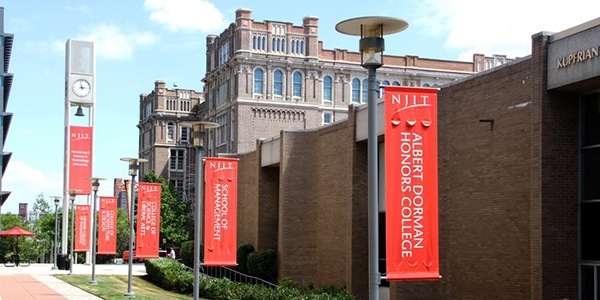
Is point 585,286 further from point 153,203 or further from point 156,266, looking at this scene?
point 156,266

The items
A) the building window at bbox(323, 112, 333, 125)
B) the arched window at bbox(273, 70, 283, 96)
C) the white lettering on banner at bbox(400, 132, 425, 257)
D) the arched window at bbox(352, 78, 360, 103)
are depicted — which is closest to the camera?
the white lettering on banner at bbox(400, 132, 425, 257)

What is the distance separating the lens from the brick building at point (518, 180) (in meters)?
21.3

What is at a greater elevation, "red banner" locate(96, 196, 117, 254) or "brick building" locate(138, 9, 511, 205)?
"brick building" locate(138, 9, 511, 205)

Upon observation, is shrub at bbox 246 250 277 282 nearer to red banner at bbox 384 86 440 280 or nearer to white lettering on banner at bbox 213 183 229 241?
white lettering on banner at bbox 213 183 229 241

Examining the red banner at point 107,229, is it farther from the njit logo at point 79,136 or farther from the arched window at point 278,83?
the arched window at point 278,83

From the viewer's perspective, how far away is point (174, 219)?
89.1m

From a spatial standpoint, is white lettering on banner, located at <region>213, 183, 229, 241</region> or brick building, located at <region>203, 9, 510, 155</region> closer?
white lettering on banner, located at <region>213, 183, 229, 241</region>

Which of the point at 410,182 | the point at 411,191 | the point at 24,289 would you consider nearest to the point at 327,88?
the point at 24,289

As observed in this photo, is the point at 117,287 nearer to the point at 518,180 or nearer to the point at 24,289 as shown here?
the point at 24,289

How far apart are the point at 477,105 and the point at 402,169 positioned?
10083 millimetres

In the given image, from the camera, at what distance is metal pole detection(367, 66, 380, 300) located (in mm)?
12562

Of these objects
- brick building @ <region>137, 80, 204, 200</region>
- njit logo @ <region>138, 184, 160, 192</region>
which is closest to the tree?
brick building @ <region>137, 80, 204, 200</region>

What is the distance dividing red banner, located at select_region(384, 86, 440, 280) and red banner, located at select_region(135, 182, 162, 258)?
2231 cm

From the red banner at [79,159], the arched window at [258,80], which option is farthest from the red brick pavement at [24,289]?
the arched window at [258,80]
